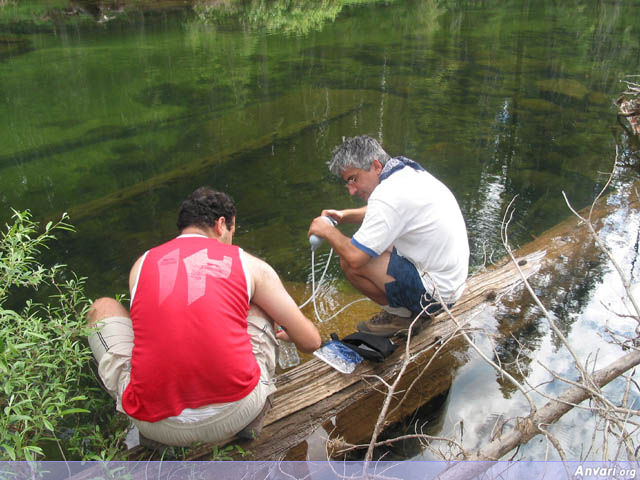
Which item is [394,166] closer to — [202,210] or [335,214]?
[335,214]

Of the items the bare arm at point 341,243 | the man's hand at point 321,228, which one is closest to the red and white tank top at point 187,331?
the bare arm at point 341,243

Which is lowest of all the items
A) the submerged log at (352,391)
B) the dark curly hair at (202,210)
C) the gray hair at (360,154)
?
the submerged log at (352,391)

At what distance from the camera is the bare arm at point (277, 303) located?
2004 millimetres

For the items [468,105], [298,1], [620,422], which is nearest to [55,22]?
[298,1]

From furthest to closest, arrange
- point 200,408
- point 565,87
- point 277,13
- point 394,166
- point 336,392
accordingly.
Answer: point 277,13 → point 565,87 → point 394,166 → point 336,392 → point 200,408

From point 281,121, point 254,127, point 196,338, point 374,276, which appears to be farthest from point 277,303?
point 281,121

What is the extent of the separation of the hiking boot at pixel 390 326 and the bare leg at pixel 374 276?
0.09 metres

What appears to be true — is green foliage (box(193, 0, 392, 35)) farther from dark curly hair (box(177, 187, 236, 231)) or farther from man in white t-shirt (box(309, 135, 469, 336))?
dark curly hair (box(177, 187, 236, 231))

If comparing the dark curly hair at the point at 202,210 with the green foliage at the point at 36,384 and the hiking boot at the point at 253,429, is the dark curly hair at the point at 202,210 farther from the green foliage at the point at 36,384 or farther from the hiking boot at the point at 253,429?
the hiking boot at the point at 253,429

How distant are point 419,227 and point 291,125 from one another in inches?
226

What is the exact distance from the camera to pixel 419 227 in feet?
8.02

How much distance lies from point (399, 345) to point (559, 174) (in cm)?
438

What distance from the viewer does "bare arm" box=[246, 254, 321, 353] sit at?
2004 millimetres

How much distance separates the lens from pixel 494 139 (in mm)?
7234
